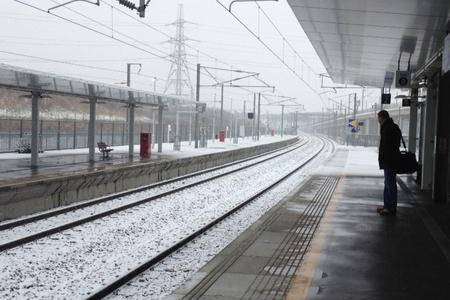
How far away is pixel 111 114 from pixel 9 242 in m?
48.3

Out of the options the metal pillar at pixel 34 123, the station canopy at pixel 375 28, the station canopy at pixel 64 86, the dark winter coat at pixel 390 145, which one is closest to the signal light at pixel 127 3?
the station canopy at pixel 64 86

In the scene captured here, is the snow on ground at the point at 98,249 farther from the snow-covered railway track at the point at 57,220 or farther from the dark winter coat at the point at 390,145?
the dark winter coat at the point at 390,145

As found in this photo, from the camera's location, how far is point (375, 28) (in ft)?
36.9

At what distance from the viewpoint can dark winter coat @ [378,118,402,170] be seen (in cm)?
890

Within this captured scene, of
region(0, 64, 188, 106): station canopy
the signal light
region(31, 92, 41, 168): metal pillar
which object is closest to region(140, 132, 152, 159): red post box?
region(0, 64, 188, 106): station canopy

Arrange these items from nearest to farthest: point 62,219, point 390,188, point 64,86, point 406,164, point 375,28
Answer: point 406,164 < point 390,188 < point 62,219 < point 375,28 < point 64,86

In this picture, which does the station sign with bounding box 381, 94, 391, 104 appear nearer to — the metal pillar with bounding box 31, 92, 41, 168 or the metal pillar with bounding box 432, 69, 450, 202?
the metal pillar with bounding box 432, 69, 450, 202

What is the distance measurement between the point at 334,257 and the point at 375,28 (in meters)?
6.44

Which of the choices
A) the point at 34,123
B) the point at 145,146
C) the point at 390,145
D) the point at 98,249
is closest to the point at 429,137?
the point at 390,145

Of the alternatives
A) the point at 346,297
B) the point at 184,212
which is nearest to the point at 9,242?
the point at 184,212

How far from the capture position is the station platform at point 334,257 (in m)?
5.08

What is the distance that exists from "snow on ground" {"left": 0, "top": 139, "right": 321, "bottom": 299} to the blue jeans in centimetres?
326

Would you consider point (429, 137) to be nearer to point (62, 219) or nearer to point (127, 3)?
point (127, 3)

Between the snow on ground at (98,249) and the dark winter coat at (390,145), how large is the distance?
3.39 meters
